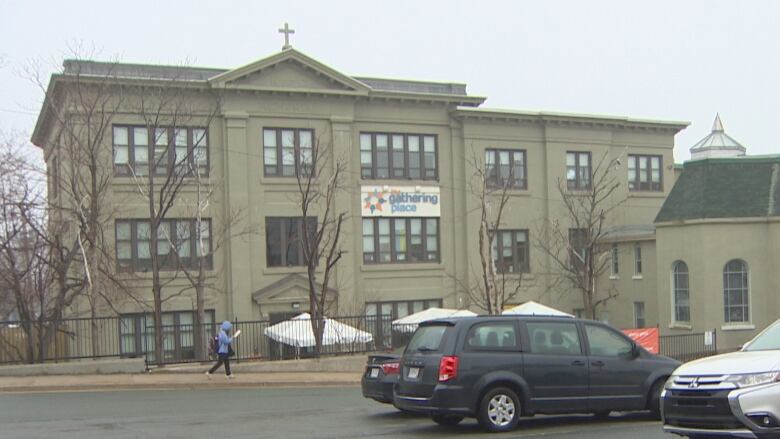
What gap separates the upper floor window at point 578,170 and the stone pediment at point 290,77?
36.9 ft

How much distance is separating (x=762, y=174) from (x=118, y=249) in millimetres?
25532

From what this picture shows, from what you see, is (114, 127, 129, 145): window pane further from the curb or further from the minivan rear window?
the minivan rear window

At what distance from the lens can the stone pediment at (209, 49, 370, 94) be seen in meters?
37.1

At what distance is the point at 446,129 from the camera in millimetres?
41844

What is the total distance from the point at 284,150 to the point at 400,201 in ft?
18.7

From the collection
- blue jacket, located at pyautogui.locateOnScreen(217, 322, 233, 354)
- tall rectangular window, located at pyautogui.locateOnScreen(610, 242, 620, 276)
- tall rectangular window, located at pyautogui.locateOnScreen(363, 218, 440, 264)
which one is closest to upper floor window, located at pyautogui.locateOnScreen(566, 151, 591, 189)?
tall rectangular window, located at pyautogui.locateOnScreen(610, 242, 620, 276)

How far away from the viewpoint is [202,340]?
98.7ft

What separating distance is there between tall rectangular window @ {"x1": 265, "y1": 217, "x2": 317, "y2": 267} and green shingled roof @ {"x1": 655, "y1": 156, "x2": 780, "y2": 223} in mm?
15046

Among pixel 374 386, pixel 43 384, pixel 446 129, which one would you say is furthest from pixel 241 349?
pixel 374 386

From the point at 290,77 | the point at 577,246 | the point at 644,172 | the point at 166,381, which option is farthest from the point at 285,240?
the point at 644,172

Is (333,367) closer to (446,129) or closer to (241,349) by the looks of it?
(241,349)

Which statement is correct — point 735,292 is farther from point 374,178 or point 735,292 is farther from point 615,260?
point 374,178

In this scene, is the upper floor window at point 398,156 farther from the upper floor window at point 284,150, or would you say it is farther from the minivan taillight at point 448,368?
the minivan taillight at point 448,368

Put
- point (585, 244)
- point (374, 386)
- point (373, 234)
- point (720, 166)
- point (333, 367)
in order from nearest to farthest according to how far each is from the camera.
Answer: point (374, 386)
point (333, 367)
point (720, 166)
point (373, 234)
point (585, 244)
